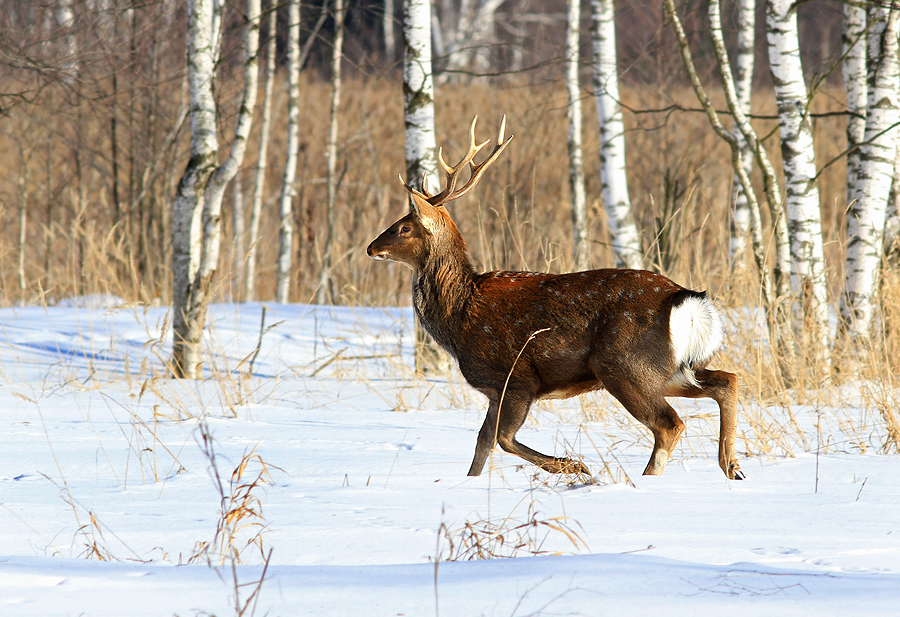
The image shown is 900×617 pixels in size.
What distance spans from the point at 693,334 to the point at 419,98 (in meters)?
3.74

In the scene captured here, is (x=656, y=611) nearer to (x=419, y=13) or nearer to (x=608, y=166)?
(x=419, y=13)

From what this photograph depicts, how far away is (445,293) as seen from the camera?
425 cm

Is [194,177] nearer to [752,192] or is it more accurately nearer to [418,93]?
[418,93]

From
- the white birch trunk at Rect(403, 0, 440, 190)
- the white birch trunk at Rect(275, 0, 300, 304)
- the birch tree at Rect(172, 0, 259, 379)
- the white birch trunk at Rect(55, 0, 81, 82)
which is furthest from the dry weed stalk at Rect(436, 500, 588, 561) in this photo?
the white birch trunk at Rect(275, 0, 300, 304)

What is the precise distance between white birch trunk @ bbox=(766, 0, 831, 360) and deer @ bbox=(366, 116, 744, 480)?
2.42 meters

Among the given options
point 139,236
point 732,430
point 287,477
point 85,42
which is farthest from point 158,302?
point 732,430

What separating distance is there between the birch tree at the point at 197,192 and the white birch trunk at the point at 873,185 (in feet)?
14.1

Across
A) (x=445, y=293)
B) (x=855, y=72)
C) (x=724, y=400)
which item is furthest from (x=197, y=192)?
(x=855, y=72)

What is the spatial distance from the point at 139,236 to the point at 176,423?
7.10m

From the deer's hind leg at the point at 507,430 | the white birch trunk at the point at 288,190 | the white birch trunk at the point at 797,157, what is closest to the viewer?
the deer's hind leg at the point at 507,430

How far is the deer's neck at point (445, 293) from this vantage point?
13.7ft

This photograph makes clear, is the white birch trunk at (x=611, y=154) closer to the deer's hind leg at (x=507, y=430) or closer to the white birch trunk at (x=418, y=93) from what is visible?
the white birch trunk at (x=418, y=93)

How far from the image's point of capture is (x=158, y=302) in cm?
1026

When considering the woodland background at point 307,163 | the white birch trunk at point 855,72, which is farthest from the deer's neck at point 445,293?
the white birch trunk at point 855,72
